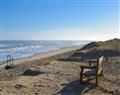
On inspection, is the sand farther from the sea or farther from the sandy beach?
the sea

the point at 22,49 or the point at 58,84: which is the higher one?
the point at 58,84

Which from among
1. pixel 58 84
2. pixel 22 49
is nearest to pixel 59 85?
pixel 58 84

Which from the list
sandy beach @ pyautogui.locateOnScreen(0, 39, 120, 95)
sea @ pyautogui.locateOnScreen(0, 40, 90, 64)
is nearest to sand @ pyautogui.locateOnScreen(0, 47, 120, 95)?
sandy beach @ pyautogui.locateOnScreen(0, 39, 120, 95)

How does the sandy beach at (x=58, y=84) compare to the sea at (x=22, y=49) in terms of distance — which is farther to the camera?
the sea at (x=22, y=49)

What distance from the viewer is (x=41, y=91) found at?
11.5 meters

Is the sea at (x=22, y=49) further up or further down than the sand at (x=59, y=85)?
further down

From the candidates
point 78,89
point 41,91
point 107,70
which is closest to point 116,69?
point 107,70

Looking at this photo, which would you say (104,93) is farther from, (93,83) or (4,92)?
(4,92)

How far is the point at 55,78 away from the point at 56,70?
220 centimetres

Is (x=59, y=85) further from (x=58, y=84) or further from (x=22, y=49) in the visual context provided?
(x=22, y=49)

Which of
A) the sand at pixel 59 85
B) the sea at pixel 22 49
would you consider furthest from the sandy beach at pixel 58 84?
the sea at pixel 22 49

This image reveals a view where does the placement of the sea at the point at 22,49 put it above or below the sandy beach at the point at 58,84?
below

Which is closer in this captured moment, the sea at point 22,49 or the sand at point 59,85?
the sand at point 59,85

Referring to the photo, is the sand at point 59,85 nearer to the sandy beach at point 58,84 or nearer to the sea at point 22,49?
the sandy beach at point 58,84
